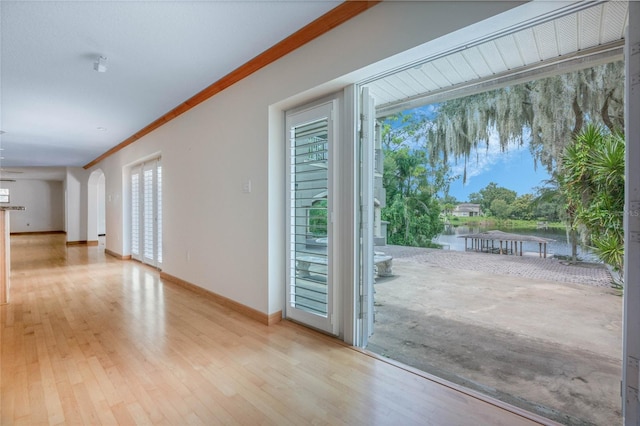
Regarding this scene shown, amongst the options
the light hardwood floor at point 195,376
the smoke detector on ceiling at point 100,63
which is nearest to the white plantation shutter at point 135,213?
the light hardwood floor at point 195,376

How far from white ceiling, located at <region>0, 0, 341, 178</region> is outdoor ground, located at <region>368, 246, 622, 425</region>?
8.64ft

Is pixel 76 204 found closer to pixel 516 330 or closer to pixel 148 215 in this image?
pixel 148 215

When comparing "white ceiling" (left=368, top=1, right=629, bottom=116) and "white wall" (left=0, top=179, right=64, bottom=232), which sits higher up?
"white ceiling" (left=368, top=1, right=629, bottom=116)

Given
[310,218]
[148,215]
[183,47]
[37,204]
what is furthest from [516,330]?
[37,204]

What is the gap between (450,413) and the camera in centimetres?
158

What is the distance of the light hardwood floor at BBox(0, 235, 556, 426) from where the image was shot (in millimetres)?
1567

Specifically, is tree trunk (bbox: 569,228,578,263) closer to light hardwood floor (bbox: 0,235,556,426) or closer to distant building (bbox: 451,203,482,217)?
distant building (bbox: 451,203,482,217)

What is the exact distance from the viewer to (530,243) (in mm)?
3586

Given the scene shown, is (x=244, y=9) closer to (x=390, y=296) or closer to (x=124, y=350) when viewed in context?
(x=124, y=350)

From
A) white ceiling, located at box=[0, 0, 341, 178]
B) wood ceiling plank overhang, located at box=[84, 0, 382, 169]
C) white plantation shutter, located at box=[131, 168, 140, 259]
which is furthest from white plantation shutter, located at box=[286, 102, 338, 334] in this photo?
white plantation shutter, located at box=[131, 168, 140, 259]

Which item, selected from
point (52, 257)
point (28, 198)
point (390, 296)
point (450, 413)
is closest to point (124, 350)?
point (450, 413)

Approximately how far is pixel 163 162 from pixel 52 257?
4.55 meters

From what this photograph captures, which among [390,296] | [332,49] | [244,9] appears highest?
[244,9]

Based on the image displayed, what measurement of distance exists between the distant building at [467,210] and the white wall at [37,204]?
1605 cm
